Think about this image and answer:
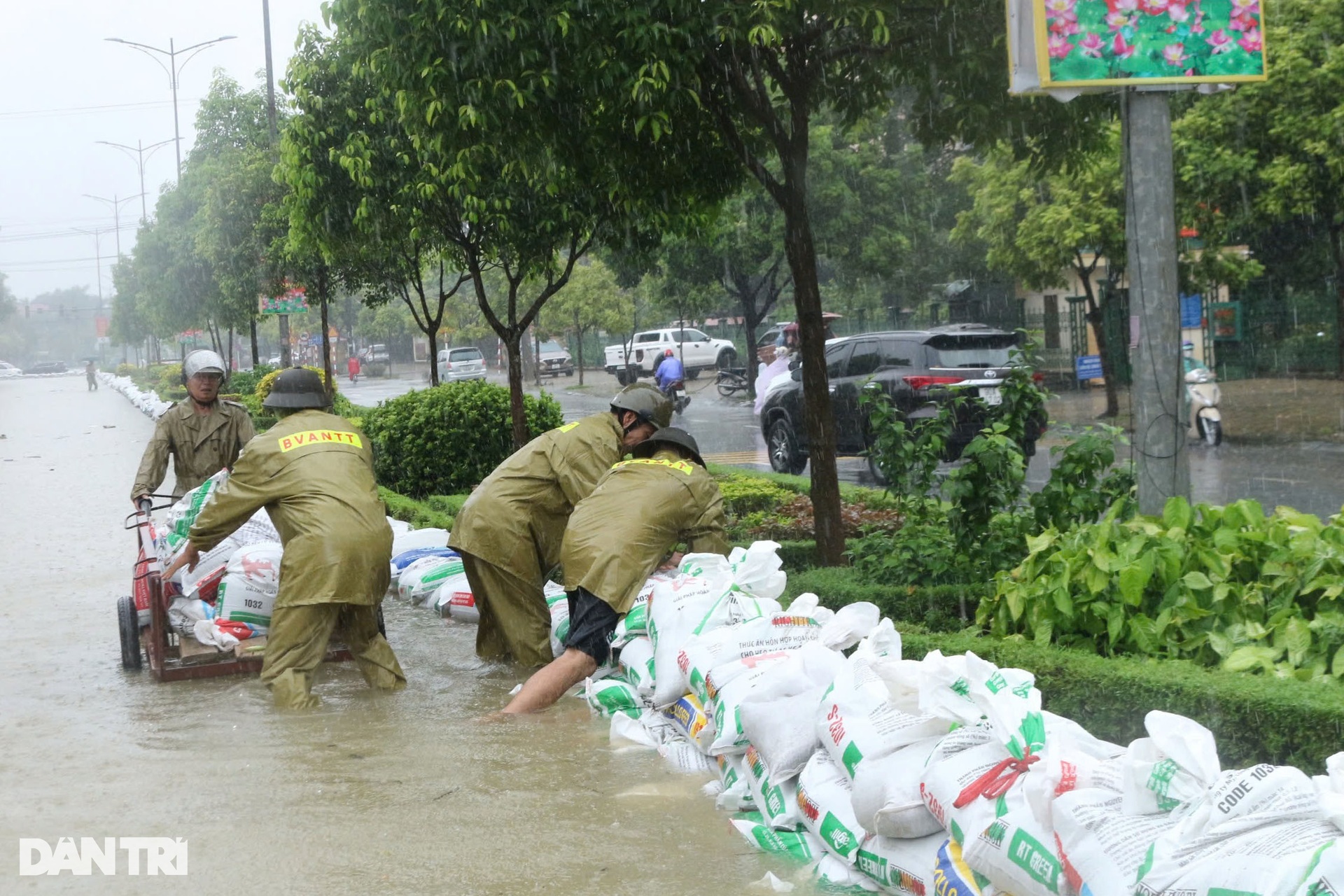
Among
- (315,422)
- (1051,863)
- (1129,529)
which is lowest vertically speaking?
(1051,863)

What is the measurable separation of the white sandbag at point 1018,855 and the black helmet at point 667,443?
122 inches

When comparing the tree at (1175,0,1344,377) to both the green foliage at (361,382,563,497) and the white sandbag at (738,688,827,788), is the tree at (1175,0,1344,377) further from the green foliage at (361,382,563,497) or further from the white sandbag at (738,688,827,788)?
the white sandbag at (738,688,827,788)

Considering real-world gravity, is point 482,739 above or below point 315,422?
below

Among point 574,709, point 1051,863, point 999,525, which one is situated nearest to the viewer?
point 1051,863

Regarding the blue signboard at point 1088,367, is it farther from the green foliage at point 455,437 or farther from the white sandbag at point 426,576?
the white sandbag at point 426,576

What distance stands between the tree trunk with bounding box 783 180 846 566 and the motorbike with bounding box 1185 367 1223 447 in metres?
10.6

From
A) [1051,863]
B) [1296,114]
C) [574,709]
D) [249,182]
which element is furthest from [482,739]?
[249,182]

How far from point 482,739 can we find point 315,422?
1.82 m

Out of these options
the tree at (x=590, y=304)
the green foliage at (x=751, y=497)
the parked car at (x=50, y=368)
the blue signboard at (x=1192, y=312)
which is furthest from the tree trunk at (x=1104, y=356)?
the parked car at (x=50, y=368)

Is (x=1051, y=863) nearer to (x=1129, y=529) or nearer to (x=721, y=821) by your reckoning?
(x=721, y=821)

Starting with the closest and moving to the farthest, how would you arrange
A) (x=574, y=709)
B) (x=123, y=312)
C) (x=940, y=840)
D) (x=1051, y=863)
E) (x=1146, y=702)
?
(x=1051, y=863) < (x=940, y=840) < (x=1146, y=702) < (x=574, y=709) < (x=123, y=312)

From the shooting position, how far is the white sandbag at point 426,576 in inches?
345

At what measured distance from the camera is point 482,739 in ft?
18.4

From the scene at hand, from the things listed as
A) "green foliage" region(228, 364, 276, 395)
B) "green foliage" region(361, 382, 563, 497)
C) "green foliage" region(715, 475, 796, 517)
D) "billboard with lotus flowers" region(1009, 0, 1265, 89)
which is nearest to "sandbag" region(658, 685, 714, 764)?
"billboard with lotus flowers" region(1009, 0, 1265, 89)
